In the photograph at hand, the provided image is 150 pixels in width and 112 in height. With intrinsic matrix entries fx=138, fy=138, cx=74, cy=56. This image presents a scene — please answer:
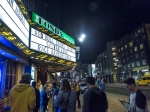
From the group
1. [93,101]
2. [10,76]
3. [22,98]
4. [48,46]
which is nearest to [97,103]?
[93,101]

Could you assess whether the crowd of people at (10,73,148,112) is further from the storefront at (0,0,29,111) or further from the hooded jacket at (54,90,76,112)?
the storefront at (0,0,29,111)

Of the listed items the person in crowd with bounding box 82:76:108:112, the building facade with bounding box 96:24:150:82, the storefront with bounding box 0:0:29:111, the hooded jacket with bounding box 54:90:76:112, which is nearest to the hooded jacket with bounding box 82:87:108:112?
the person in crowd with bounding box 82:76:108:112

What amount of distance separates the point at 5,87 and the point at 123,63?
224ft

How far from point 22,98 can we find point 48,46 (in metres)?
7.44

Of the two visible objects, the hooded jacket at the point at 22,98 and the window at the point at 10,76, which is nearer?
the hooded jacket at the point at 22,98

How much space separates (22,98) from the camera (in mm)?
3465

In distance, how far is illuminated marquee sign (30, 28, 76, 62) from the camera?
898 cm

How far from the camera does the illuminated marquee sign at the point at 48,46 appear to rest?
8.98 metres

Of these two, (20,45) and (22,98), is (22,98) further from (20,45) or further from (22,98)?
(20,45)

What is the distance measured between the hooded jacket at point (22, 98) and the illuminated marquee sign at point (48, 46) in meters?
5.36

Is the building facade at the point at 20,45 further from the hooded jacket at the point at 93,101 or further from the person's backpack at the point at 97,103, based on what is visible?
the person's backpack at the point at 97,103

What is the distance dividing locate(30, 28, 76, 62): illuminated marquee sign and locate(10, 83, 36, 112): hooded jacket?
536 centimetres

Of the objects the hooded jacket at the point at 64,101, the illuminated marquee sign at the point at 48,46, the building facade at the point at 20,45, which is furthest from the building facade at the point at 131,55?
the hooded jacket at the point at 64,101

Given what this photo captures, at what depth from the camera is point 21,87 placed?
3510 mm
